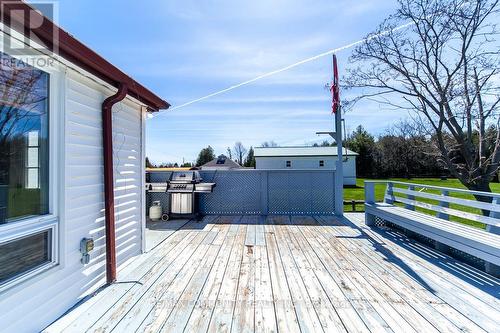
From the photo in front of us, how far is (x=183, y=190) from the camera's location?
266 inches

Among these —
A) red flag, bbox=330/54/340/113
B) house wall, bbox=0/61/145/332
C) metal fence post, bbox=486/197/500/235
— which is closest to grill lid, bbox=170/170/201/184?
house wall, bbox=0/61/145/332

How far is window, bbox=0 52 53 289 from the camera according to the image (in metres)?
1.92

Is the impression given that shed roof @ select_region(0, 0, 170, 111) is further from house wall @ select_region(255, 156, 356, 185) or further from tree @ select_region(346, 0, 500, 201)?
house wall @ select_region(255, 156, 356, 185)

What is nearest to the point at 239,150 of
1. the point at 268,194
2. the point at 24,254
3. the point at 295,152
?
the point at 295,152

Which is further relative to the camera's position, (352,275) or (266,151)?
(266,151)

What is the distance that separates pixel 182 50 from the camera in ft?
22.2

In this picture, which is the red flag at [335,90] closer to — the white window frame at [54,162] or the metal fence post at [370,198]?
the metal fence post at [370,198]

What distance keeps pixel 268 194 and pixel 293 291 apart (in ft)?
15.0

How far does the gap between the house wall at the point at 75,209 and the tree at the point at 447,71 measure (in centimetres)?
592

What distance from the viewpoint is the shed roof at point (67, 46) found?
63.5 inches

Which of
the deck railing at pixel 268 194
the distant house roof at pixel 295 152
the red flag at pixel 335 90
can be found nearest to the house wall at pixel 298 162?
the distant house roof at pixel 295 152

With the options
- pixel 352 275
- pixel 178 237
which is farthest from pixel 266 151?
pixel 352 275

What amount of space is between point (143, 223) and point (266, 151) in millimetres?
20933

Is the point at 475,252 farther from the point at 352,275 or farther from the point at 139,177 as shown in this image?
the point at 139,177
